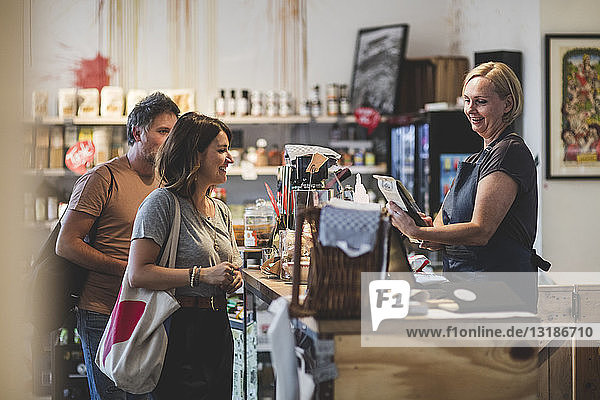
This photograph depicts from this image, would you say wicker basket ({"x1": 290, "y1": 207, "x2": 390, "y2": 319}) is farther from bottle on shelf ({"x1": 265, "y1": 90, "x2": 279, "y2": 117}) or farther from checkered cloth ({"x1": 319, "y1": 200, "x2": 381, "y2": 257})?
bottle on shelf ({"x1": 265, "y1": 90, "x2": 279, "y2": 117})

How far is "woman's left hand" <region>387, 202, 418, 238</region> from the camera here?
220cm

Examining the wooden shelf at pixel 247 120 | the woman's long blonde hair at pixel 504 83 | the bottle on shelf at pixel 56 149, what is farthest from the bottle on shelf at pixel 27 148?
the bottle on shelf at pixel 56 149

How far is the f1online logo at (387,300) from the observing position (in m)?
1.74

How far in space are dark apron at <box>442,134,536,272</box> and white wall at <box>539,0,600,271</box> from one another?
278cm

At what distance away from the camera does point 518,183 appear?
7.23 ft

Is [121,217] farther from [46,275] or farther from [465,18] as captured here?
[465,18]

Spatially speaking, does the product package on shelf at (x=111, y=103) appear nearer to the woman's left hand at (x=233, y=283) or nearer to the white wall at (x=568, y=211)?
the white wall at (x=568, y=211)

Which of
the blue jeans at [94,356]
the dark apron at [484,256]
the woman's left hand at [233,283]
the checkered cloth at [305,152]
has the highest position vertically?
the checkered cloth at [305,152]

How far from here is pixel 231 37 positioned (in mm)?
6348

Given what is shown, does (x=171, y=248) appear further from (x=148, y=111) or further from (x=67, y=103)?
(x=67, y=103)

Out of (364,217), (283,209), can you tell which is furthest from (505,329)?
(283,209)

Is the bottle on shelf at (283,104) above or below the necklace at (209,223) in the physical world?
above

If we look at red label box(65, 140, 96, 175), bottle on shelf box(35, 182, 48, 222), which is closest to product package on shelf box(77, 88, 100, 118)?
red label box(65, 140, 96, 175)

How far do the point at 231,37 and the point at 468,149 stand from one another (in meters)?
2.36
